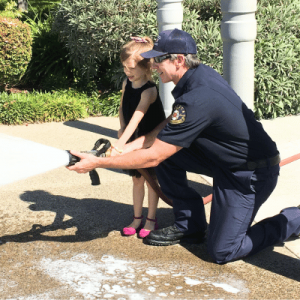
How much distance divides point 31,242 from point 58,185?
128 cm

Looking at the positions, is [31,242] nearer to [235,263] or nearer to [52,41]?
[235,263]

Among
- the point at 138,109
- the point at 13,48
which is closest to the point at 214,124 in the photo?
the point at 138,109

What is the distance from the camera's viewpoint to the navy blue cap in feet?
10.3

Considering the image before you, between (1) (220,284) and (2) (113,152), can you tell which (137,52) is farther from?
(1) (220,284)

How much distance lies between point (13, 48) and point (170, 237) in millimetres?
5192

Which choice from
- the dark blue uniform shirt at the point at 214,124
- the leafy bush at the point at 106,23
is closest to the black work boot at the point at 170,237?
the dark blue uniform shirt at the point at 214,124

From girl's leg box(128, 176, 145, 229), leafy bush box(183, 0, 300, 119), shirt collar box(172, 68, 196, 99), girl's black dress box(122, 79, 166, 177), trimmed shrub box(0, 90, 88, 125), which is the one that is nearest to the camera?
shirt collar box(172, 68, 196, 99)

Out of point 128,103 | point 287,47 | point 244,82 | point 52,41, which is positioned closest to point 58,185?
point 128,103

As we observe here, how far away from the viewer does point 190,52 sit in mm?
3199

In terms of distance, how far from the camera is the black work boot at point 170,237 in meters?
3.59

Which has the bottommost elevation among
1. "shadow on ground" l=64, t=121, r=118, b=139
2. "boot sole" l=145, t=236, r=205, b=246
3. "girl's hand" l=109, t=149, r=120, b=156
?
"boot sole" l=145, t=236, r=205, b=246

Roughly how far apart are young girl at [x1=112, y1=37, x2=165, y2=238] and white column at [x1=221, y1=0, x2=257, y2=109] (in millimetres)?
714

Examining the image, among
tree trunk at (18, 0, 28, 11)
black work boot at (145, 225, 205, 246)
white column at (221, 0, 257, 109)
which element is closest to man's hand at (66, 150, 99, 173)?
black work boot at (145, 225, 205, 246)

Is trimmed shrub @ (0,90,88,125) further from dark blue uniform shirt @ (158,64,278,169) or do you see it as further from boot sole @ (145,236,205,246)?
dark blue uniform shirt @ (158,64,278,169)
